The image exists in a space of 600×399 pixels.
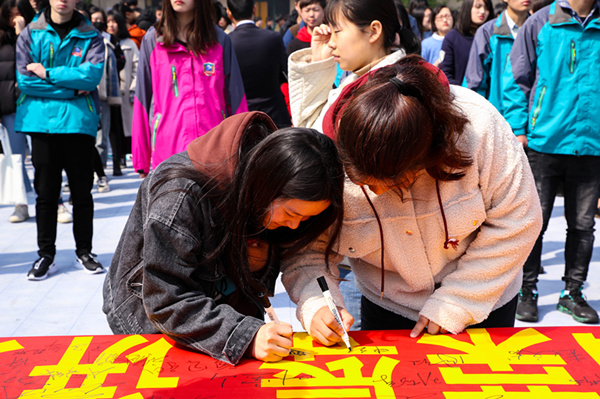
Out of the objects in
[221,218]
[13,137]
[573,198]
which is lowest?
[13,137]

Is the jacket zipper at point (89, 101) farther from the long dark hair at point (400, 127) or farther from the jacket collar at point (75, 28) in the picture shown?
the long dark hair at point (400, 127)

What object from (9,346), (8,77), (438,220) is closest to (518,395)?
(438,220)

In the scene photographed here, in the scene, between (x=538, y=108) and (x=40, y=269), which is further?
(x=40, y=269)

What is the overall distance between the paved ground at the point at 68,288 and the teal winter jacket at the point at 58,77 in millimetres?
871

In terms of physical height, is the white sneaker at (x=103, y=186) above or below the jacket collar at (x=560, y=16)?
below

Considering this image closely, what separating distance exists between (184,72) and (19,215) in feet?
8.62

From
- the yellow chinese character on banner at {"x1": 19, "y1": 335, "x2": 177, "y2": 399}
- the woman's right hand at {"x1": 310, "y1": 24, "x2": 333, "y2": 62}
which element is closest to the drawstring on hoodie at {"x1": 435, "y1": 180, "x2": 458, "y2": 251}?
the yellow chinese character on banner at {"x1": 19, "y1": 335, "x2": 177, "y2": 399}

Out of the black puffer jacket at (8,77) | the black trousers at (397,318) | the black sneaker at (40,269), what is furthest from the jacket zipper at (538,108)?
the black puffer jacket at (8,77)

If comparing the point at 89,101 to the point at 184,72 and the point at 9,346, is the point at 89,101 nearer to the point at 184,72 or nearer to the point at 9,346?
the point at 184,72

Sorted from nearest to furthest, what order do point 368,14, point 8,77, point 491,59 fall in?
1. point 368,14
2. point 491,59
3. point 8,77

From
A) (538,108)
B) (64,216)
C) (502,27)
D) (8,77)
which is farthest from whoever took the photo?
(64,216)

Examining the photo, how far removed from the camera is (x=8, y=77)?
4051 millimetres

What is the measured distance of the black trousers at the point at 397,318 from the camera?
1563 mm

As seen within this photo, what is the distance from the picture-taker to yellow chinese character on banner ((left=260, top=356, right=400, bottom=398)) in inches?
46.4
